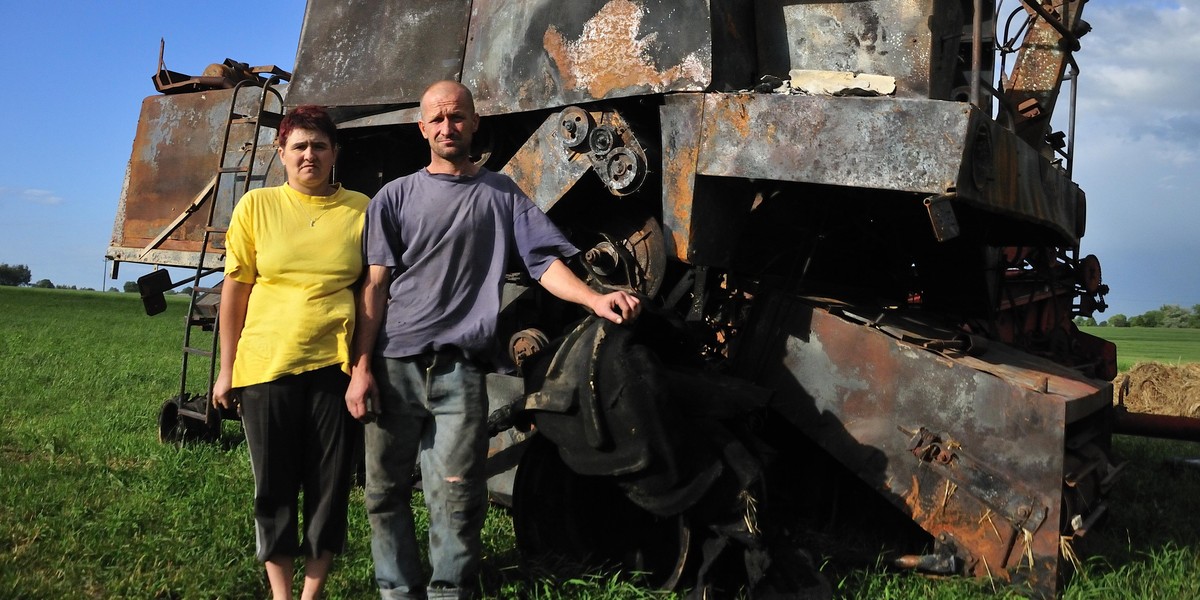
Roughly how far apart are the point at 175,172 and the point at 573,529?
485 centimetres

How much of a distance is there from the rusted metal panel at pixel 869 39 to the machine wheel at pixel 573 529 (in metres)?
2.02

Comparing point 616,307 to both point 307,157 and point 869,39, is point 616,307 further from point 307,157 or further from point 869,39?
point 869,39

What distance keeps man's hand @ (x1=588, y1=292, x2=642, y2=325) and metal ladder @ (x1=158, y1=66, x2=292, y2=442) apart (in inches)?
139

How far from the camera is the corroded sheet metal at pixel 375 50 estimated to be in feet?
17.2

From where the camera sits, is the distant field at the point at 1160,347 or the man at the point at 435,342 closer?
the man at the point at 435,342

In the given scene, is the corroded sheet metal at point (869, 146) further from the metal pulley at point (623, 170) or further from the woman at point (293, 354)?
the woman at point (293, 354)

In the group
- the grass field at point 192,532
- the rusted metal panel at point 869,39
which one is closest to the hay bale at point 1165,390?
the grass field at point 192,532

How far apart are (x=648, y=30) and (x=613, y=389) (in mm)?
1674

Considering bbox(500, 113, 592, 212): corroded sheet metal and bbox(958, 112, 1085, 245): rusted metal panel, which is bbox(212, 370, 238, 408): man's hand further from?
bbox(958, 112, 1085, 245): rusted metal panel

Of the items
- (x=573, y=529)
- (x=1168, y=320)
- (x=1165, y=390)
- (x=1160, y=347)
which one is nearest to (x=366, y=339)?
(x=573, y=529)

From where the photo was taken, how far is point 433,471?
3.46 m

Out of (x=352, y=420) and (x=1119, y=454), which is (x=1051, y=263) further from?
(x=352, y=420)

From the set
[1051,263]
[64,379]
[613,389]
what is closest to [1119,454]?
[1051,263]

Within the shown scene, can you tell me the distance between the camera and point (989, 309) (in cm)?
605
